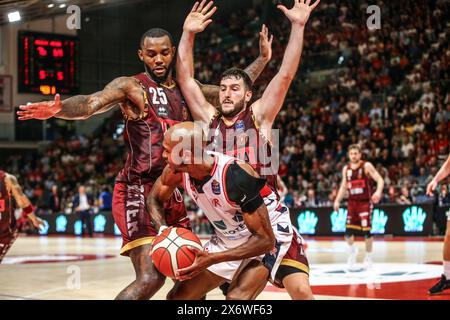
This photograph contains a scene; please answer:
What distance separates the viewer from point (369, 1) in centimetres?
2430

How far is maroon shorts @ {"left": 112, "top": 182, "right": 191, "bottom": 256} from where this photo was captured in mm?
4957

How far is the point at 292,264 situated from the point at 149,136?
136 centimetres

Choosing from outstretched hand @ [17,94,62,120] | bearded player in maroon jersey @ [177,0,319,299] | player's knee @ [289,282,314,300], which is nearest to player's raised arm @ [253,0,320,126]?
bearded player in maroon jersey @ [177,0,319,299]

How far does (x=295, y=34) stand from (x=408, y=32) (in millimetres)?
18071

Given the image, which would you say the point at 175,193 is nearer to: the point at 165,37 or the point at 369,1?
the point at 165,37

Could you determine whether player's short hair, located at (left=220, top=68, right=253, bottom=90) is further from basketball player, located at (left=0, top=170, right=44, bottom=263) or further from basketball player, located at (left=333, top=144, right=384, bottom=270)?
basketball player, located at (left=333, top=144, right=384, bottom=270)

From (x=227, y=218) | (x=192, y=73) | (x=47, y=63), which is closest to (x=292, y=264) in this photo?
(x=227, y=218)

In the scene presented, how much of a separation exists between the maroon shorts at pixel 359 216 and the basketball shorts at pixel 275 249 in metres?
6.73

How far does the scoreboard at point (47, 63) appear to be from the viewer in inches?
592

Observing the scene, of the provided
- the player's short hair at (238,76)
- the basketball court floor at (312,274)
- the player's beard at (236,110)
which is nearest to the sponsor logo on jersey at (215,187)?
the player's beard at (236,110)

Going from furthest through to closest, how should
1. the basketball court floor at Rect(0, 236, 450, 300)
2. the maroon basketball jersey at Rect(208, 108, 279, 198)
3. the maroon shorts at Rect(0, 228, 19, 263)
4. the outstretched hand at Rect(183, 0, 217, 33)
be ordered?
the maroon shorts at Rect(0, 228, 19, 263), the basketball court floor at Rect(0, 236, 450, 300), the outstretched hand at Rect(183, 0, 217, 33), the maroon basketball jersey at Rect(208, 108, 279, 198)

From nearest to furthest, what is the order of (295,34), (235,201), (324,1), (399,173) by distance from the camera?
(235,201) < (295,34) < (399,173) < (324,1)

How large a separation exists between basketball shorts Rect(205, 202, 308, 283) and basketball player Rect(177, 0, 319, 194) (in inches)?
10.0

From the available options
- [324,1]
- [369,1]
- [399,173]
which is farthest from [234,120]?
[324,1]
